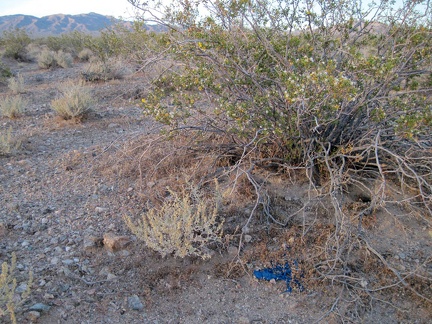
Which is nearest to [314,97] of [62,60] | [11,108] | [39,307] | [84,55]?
[39,307]

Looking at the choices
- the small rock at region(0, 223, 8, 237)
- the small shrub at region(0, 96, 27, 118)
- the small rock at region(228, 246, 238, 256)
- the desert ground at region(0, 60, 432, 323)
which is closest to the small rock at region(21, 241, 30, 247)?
the desert ground at region(0, 60, 432, 323)

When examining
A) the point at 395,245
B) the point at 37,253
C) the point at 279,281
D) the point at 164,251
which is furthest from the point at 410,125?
the point at 37,253

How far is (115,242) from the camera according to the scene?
3025 mm

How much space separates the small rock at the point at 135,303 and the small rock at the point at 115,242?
56 centimetres

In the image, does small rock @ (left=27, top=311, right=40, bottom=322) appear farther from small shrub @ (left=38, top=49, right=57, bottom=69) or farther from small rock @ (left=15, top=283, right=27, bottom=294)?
small shrub @ (left=38, top=49, right=57, bottom=69)

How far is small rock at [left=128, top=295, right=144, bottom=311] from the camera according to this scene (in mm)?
2492

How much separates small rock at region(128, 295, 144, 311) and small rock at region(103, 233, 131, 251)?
56cm

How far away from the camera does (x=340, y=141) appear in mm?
3459

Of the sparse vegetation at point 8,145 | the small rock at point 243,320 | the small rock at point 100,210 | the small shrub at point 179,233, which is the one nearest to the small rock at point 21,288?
the small shrub at point 179,233

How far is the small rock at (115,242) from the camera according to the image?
302 cm

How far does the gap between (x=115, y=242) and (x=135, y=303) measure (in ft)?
2.12

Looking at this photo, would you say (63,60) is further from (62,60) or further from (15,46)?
(15,46)

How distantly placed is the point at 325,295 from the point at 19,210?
286 centimetres

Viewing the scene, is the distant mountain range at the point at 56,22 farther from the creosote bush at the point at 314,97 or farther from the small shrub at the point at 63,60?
the creosote bush at the point at 314,97
